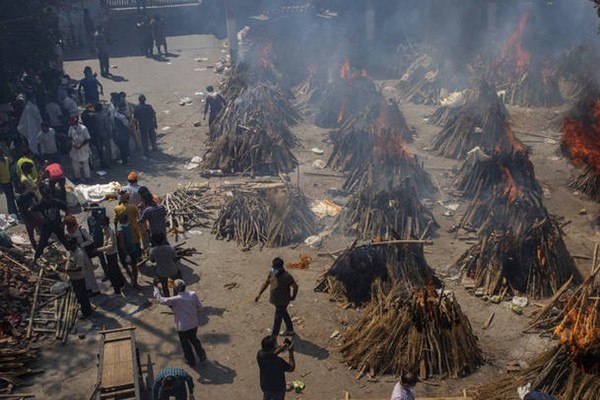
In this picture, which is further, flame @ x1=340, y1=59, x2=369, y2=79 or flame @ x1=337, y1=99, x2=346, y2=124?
flame @ x1=340, y1=59, x2=369, y2=79

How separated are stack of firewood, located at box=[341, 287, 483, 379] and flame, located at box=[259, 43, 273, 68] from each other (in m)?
15.2

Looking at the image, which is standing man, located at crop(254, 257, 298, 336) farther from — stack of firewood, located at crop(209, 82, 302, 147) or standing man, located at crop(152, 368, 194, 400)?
stack of firewood, located at crop(209, 82, 302, 147)

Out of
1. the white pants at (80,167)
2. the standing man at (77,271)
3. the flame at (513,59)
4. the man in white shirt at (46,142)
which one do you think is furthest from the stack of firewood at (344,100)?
the standing man at (77,271)

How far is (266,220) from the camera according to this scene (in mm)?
13477

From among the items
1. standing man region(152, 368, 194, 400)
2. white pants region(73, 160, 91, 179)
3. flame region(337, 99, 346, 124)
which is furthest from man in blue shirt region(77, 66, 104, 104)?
standing man region(152, 368, 194, 400)

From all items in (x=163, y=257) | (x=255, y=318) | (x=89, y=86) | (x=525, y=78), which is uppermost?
(x=89, y=86)

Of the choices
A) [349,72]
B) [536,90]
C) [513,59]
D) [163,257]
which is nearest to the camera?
[163,257]

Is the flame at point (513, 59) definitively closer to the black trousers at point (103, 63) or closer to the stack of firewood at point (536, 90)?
the stack of firewood at point (536, 90)

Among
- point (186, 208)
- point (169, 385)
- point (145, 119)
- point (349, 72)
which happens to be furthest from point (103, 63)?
point (169, 385)

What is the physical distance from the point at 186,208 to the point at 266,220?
210 cm

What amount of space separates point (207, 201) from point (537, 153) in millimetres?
9107

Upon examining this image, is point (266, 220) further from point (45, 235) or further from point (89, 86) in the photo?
point (89, 86)

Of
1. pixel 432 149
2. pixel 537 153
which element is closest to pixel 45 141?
pixel 432 149

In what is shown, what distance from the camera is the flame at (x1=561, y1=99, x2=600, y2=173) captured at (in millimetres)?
16005
